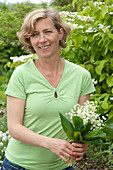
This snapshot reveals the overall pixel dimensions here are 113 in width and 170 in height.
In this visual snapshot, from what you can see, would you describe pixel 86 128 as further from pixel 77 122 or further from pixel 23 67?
pixel 23 67

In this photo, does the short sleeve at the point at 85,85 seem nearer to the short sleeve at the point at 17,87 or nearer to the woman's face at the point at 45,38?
the woman's face at the point at 45,38

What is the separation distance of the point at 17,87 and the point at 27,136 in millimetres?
303

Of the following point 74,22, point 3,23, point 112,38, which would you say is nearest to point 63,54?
point 74,22

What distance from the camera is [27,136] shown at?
5.47ft

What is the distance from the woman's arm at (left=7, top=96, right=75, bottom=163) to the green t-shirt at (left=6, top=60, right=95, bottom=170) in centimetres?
5

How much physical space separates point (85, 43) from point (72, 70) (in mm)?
1776

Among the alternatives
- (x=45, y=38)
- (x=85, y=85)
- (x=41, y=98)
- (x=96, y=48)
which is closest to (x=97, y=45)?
(x=96, y=48)

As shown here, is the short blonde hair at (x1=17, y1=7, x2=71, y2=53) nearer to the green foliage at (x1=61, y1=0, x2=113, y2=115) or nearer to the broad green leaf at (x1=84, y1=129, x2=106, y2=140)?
the broad green leaf at (x1=84, y1=129, x2=106, y2=140)

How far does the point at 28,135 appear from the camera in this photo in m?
1.67

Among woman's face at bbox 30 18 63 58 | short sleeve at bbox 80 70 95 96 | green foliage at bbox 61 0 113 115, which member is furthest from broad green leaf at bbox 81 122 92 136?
green foliage at bbox 61 0 113 115

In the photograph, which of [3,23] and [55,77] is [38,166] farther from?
[3,23]

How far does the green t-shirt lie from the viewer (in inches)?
68.6

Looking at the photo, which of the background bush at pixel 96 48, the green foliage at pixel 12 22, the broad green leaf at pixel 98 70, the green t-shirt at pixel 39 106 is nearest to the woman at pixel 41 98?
the green t-shirt at pixel 39 106

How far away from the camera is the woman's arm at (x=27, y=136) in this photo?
63.9 inches
